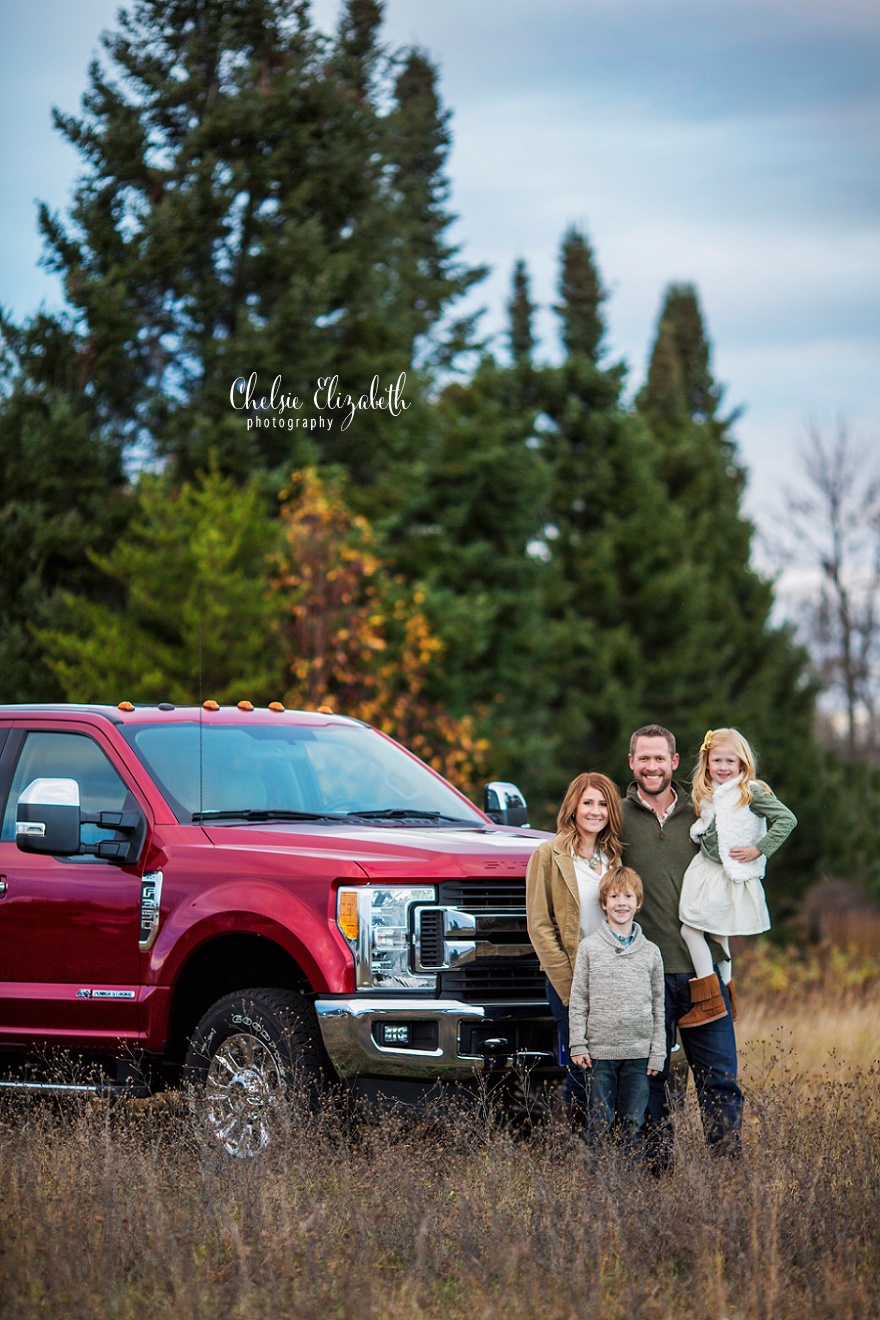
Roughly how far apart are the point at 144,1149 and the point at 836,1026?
637 centimetres

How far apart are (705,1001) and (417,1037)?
1.09 meters

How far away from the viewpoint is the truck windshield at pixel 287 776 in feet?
24.4

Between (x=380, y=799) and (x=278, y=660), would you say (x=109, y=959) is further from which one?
(x=278, y=660)

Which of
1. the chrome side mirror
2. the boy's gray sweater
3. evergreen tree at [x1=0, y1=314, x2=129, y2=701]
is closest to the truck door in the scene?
the chrome side mirror

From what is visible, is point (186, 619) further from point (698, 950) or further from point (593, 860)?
point (698, 950)

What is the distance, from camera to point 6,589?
20.6 m

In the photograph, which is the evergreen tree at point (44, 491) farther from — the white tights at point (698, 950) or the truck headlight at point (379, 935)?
the white tights at point (698, 950)

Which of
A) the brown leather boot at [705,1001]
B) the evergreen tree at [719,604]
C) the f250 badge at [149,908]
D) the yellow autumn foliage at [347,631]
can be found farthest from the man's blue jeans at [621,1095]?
the evergreen tree at [719,604]

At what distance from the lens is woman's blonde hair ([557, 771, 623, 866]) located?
644 cm

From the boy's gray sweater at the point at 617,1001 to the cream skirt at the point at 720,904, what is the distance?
22cm

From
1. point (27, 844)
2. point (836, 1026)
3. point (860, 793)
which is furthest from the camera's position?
point (860, 793)

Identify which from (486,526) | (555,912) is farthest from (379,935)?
(486,526)

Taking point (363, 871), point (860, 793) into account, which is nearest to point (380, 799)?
point (363, 871)

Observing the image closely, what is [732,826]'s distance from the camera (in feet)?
20.7
